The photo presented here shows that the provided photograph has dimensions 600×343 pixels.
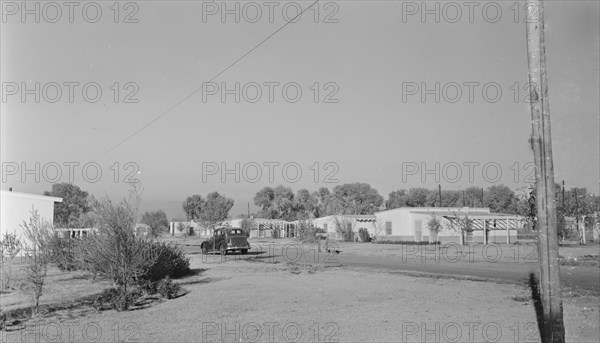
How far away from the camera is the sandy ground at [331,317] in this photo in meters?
9.34

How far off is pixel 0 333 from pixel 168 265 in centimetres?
1084

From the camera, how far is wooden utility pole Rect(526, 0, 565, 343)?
6.69 m

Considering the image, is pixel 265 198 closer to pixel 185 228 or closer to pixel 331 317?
pixel 185 228

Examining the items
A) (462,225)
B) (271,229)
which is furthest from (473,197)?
(462,225)

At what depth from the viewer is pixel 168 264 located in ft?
67.8

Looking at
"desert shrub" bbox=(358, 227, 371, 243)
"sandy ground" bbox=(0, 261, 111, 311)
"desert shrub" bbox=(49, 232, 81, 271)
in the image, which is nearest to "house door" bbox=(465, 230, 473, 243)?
"desert shrub" bbox=(358, 227, 371, 243)

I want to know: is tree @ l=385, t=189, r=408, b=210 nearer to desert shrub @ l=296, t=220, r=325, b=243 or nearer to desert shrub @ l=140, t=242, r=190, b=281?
desert shrub @ l=296, t=220, r=325, b=243

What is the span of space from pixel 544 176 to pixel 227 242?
30677 mm

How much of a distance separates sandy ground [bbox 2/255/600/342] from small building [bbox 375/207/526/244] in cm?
3461

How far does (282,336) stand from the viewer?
9414 mm

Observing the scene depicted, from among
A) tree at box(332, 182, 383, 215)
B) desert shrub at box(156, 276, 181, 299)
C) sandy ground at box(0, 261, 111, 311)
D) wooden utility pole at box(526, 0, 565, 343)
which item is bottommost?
sandy ground at box(0, 261, 111, 311)

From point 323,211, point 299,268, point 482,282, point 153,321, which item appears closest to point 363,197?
point 323,211

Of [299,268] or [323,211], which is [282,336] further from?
[323,211]

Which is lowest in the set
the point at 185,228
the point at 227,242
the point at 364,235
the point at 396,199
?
the point at 364,235
